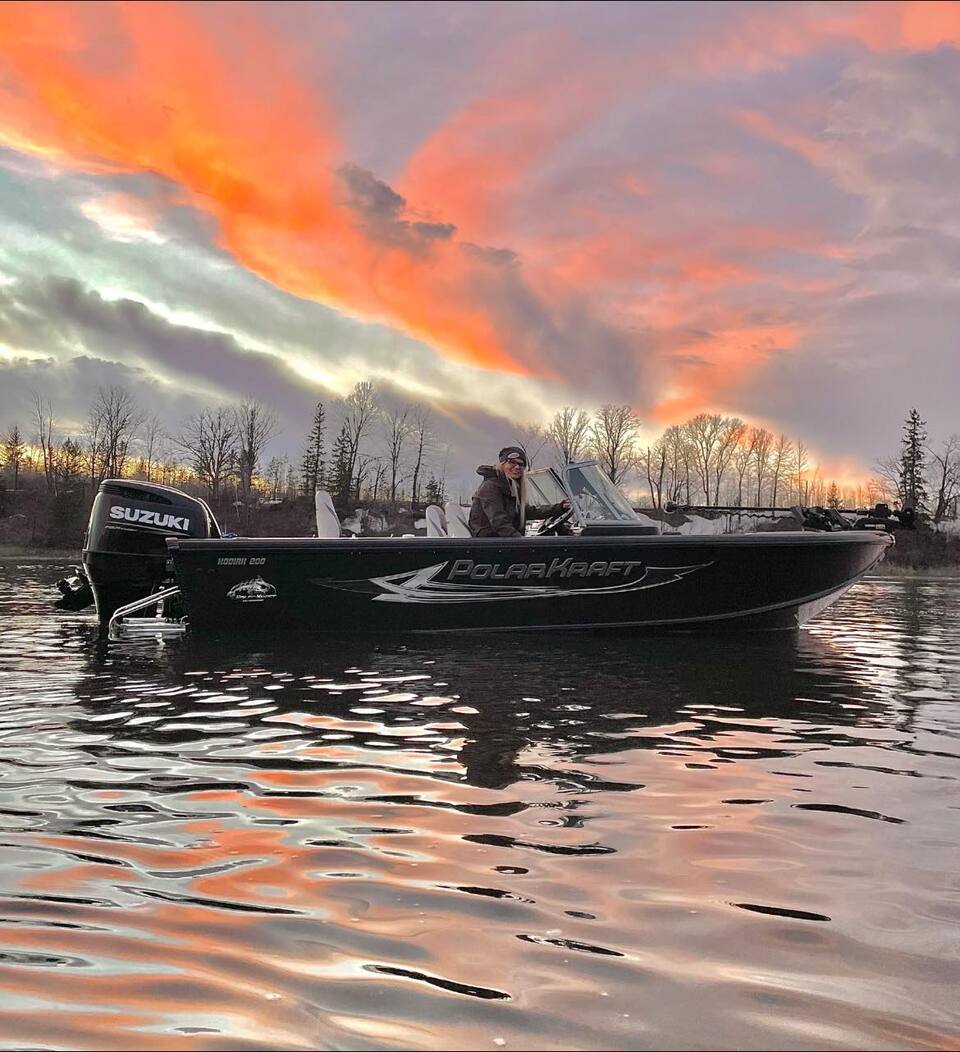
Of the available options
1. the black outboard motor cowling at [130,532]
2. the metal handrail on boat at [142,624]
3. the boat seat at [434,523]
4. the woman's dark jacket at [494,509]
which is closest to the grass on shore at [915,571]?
the boat seat at [434,523]

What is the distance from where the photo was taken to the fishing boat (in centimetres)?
841

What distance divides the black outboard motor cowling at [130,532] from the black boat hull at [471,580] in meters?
0.50

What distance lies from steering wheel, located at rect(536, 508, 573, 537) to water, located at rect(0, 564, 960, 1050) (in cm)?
335

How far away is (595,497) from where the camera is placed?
8836 mm

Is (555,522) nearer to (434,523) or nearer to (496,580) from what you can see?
(496,580)

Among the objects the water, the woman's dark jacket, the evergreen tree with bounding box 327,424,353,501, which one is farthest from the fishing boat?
the evergreen tree with bounding box 327,424,353,501

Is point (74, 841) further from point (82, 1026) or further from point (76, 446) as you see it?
point (76, 446)

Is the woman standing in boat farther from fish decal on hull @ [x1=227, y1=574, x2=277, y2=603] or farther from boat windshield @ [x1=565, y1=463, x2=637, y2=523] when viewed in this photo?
fish decal on hull @ [x1=227, y1=574, x2=277, y2=603]

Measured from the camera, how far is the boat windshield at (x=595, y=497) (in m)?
8.77

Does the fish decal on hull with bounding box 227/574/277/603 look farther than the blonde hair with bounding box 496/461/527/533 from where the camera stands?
No

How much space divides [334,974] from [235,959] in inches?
10.4

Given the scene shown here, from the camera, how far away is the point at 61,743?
423 cm

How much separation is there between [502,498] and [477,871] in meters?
6.10

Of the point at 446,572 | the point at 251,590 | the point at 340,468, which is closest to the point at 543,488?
the point at 446,572
